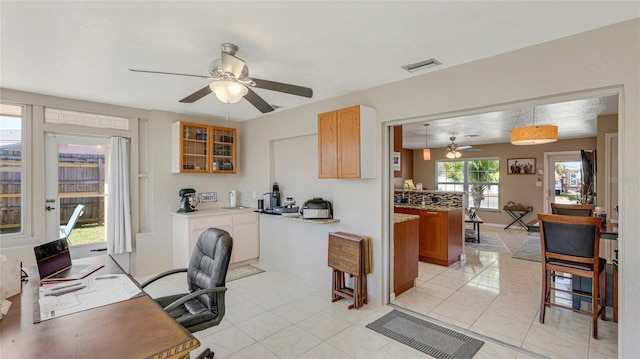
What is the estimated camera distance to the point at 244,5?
5.65 ft

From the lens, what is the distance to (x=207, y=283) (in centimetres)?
217

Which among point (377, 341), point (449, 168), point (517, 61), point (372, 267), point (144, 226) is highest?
point (517, 61)

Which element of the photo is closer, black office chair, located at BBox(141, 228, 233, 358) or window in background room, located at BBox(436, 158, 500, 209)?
black office chair, located at BBox(141, 228, 233, 358)

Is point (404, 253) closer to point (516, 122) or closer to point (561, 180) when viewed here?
point (516, 122)

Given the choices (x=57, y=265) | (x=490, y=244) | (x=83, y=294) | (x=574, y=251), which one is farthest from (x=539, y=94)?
(x=490, y=244)

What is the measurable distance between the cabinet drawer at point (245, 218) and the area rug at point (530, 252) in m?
4.52

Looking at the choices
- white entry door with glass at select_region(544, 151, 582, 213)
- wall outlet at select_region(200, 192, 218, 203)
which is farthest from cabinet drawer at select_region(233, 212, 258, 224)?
white entry door with glass at select_region(544, 151, 582, 213)

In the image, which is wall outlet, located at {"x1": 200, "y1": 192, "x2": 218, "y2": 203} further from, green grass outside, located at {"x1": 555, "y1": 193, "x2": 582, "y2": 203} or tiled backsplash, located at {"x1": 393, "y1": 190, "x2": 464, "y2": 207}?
green grass outside, located at {"x1": 555, "y1": 193, "x2": 582, "y2": 203}

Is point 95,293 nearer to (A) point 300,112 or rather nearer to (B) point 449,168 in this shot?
(A) point 300,112

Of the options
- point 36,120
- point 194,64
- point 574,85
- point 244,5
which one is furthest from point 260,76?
point 36,120

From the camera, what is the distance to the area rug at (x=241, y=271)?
426 cm

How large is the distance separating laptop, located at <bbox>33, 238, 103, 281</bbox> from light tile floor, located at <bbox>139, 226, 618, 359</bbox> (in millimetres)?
1096

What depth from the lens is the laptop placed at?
6.31ft

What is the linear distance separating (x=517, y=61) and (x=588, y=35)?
422 millimetres
